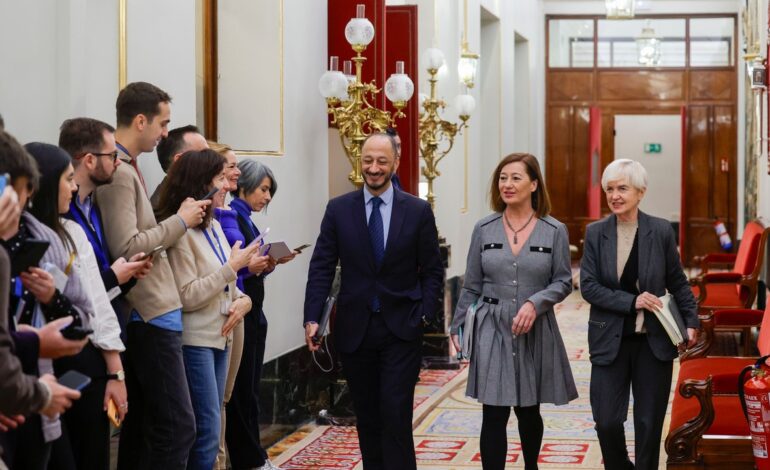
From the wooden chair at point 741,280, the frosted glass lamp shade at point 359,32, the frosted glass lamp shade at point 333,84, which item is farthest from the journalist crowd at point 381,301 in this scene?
the wooden chair at point 741,280

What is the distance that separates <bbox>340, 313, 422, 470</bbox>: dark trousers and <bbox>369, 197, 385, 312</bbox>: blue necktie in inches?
11.1

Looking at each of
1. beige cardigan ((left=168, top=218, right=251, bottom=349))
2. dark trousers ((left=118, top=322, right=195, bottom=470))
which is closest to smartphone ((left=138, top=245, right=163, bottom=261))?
dark trousers ((left=118, top=322, right=195, bottom=470))

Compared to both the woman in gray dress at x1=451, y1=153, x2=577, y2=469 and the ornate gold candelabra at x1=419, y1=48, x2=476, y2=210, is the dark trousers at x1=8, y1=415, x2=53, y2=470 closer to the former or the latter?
the woman in gray dress at x1=451, y1=153, x2=577, y2=469

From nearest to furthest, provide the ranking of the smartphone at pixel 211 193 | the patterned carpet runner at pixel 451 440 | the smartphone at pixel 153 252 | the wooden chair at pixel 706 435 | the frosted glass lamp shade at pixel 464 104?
the smartphone at pixel 153 252 < the smartphone at pixel 211 193 < the wooden chair at pixel 706 435 < the patterned carpet runner at pixel 451 440 < the frosted glass lamp shade at pixel 464 104

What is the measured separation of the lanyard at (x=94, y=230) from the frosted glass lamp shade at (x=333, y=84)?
136 inches

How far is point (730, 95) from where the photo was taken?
67.4 ft

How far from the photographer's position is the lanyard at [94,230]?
14.2 ft

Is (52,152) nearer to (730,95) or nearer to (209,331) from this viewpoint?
(209,331)

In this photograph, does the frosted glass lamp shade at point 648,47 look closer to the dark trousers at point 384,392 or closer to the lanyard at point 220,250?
the dark trousers at point 384,392

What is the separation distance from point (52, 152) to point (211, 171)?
1314mm

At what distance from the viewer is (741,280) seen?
10445 mm

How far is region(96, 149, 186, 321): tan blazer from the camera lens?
4.56 meters

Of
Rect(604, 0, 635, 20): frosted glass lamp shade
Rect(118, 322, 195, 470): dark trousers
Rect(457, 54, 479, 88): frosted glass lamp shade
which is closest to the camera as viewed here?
Rect(118, 322, 195, 470): dark trousers

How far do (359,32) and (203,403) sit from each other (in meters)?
3.49
